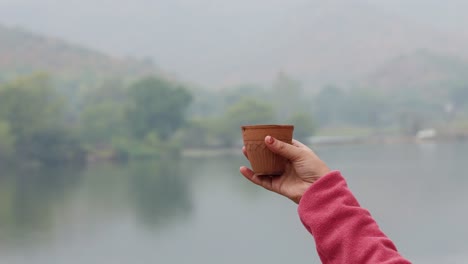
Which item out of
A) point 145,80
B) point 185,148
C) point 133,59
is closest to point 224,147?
point 185,148

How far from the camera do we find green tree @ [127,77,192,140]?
27781 mm

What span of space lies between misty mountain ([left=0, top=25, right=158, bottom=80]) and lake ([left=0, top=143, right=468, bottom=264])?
3038 centimetres

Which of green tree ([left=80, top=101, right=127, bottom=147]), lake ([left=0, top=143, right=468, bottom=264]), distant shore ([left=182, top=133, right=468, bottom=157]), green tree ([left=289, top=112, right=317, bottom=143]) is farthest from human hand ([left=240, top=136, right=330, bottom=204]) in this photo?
green tree ([left=289, top=112, right=317, bottom=143])

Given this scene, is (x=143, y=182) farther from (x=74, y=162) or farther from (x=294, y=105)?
(x=294, y=105)

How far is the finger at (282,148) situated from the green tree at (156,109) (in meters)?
26.8

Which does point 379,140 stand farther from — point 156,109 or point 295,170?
point 295,170

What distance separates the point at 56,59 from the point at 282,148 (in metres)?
53.7

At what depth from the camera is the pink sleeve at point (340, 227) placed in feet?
2.38

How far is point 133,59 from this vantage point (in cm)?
6019

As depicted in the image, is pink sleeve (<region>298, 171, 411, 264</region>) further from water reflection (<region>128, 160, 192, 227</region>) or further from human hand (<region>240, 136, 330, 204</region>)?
water reflection (<region>128, 160, 192, 227</region>)

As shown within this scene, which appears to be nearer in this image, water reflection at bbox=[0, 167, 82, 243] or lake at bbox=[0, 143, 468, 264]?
lake at bbox=[0, 143, 468, 264]

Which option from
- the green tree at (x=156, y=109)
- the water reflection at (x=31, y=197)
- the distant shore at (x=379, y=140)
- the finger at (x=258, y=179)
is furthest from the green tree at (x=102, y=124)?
the finger at (x=258, y=179)

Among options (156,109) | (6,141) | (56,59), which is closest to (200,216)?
(6,141)

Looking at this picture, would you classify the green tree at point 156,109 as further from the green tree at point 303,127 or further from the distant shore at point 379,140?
the green tree at point 303,127
